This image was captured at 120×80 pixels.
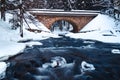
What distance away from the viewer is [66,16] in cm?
4328

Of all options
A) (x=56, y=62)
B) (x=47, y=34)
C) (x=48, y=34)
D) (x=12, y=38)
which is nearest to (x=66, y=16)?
(x=48, y=34)

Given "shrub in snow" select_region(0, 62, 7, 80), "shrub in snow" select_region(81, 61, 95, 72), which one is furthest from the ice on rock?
"shrub in snow" select_region(0, 62, 7, 80)

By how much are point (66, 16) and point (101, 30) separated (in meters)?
5.99

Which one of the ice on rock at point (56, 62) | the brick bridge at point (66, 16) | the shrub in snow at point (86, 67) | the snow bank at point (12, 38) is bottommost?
the shrub in snow at point (86, 67)

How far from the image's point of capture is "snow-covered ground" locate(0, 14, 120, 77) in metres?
25.4

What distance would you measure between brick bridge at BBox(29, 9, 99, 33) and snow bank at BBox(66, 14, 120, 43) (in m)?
0.88

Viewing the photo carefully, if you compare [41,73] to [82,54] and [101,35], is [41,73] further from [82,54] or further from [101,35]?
[101,35]

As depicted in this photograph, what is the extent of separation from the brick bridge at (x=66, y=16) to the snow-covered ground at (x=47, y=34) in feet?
2.91

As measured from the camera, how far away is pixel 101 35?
1503 inches

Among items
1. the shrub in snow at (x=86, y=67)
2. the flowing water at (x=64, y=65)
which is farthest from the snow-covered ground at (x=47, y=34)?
the shrub in snow at (x=86, y=67)

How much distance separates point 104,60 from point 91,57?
1.30m

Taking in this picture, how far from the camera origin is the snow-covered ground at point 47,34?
25406 millimetres

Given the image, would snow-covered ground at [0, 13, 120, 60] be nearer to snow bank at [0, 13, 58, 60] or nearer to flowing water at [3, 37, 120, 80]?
snow bank at [0, 13, 58, 60]

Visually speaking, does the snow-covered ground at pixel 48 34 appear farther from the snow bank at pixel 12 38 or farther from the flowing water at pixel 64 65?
the flowing water at pixel 64 65
